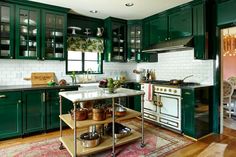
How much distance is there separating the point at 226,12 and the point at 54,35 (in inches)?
140

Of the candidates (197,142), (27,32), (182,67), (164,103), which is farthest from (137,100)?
(27,32)

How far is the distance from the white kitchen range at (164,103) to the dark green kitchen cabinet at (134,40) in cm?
108

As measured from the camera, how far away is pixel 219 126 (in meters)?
3.58

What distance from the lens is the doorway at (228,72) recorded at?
143 inches

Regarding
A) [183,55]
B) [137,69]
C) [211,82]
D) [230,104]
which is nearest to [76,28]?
[137,69]

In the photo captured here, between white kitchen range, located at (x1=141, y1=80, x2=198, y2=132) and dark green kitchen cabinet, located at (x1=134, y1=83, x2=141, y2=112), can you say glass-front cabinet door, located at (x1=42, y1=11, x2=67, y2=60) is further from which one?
white kitchen range, located at (x1=141, y1=80, x2=198, y2=132)

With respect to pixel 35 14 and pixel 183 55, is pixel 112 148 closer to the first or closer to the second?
pixel 183 55

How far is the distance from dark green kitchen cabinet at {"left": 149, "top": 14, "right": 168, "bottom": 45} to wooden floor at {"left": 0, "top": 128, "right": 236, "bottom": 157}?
8.08 ft

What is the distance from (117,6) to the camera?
398cm

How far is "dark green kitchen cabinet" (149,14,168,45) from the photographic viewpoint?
173 inches

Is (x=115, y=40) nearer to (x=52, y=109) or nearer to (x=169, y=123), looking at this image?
(x=52, y=109)

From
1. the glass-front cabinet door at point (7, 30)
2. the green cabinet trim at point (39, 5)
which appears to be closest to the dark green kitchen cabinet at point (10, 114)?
the glass-front cabinet door at point (7, 30)

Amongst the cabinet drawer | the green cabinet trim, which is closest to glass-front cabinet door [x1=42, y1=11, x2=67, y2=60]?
the green cabinet trim

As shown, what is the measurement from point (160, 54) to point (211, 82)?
161cm
